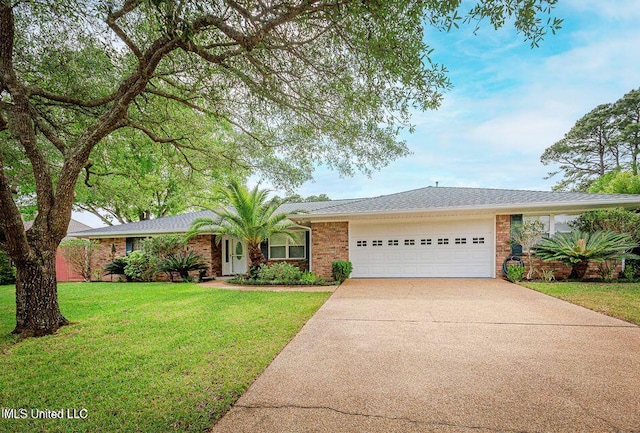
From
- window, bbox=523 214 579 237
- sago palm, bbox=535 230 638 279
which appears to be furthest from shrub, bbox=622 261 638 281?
window, bbox=523 214 579 237

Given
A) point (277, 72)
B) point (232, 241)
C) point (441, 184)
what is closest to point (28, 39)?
point (277, 72)

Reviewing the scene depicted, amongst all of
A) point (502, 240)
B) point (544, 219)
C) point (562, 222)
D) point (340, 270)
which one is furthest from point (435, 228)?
point (562, 222)

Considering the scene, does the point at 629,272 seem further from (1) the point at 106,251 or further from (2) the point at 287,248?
(1) the point at 106,251

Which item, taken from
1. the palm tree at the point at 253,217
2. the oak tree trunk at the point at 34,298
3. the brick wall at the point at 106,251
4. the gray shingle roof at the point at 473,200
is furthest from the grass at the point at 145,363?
the brick wall at the point at 106,251

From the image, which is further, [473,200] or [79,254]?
[79,254]

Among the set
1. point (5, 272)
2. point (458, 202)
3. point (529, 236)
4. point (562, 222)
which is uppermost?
point (458, 202)

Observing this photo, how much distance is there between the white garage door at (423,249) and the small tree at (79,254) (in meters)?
12.4

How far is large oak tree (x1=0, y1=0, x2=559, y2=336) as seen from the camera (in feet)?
13.2

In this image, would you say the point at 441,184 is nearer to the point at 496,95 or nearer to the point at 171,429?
the point at 496,95

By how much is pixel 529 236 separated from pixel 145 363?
35.2 ft

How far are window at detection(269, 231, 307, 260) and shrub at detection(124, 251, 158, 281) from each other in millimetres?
5084

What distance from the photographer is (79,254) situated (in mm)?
14172

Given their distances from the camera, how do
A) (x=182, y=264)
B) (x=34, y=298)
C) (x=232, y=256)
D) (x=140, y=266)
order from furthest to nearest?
1. (x=232, y=256)
2. (x=140, y=266)
3. (x=182, y=264)
4. (x=34, y=298)

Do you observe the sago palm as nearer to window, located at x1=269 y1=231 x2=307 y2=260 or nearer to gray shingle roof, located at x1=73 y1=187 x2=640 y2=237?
gray shingle roof, located at x1=73 y1=187 x2=640 y2=237
